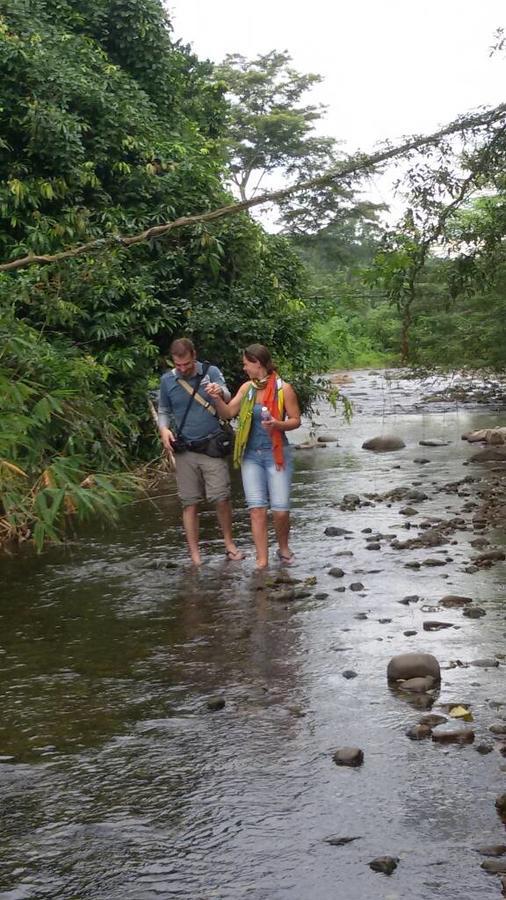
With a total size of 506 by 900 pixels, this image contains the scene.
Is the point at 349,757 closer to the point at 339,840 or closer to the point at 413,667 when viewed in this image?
the point at 339,840

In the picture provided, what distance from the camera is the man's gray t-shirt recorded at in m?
10.4

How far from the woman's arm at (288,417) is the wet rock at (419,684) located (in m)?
3.63

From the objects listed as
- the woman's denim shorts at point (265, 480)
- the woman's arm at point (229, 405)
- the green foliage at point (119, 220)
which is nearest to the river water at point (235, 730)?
the woman's denim shorts at point (265, 480)

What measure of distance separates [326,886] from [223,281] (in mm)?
14523

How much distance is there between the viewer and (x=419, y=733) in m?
5.90

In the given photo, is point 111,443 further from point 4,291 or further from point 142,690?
point 142,690

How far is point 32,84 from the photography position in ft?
52.7

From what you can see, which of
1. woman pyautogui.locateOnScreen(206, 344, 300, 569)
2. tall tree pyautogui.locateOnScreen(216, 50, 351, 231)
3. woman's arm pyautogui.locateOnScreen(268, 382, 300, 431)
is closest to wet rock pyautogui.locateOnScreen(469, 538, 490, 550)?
woman pyautogui.locateOnScreen(206, 344, 300, 569)

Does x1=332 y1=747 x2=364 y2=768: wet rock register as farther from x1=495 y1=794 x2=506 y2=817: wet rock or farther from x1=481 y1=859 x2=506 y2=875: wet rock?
x1=481 y1=859 x2=506 y2=875: wet rock

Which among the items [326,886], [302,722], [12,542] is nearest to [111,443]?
[12,542]

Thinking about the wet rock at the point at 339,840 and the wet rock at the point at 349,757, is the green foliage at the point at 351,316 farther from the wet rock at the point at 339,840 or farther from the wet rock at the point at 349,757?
the wet rock at the point at 339,840

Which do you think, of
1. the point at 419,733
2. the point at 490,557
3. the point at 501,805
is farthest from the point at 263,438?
the point at 501,805

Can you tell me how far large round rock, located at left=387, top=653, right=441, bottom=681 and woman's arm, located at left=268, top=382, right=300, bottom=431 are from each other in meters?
3.44

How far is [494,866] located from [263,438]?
241 inches
